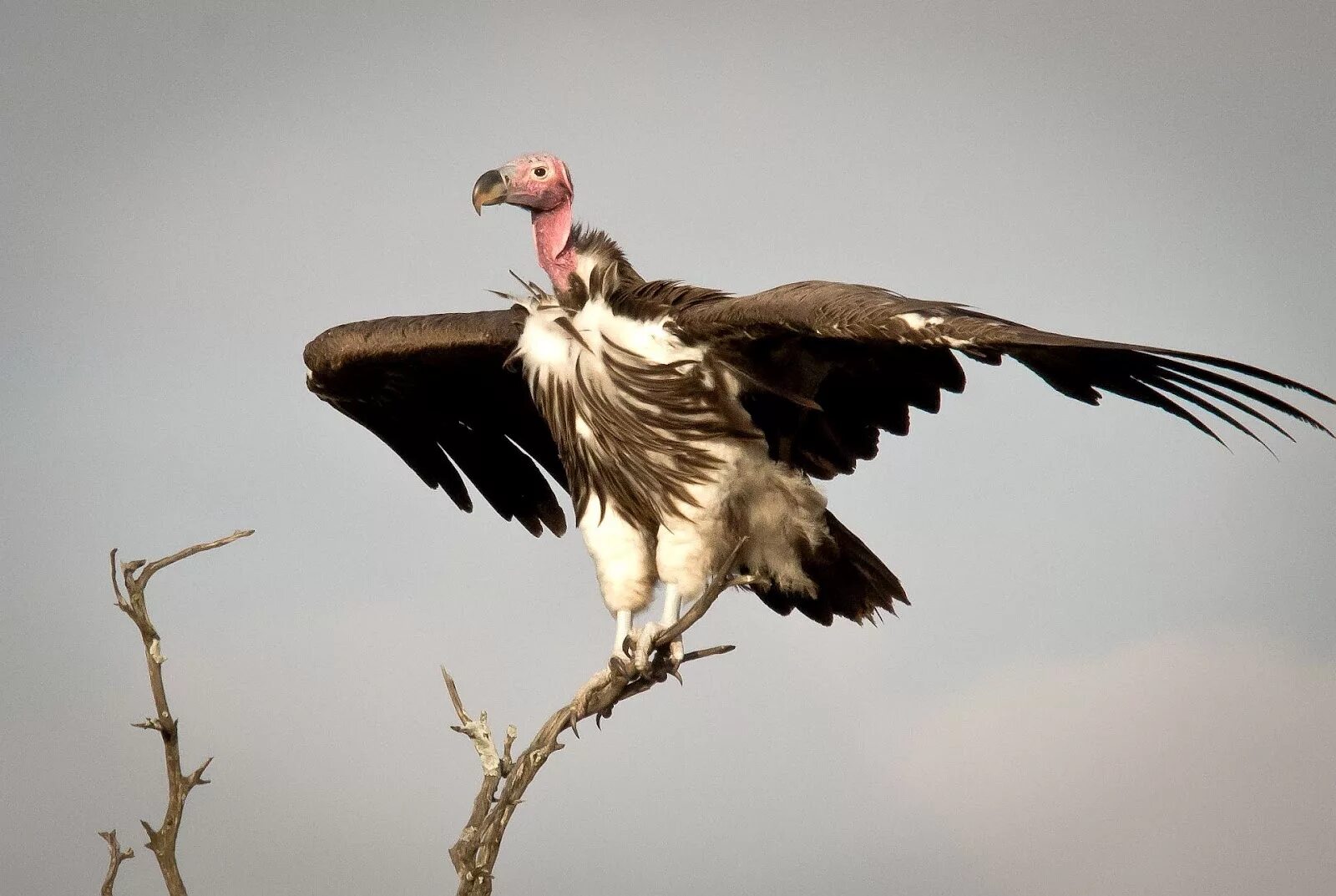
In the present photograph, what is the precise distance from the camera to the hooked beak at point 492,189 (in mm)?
5766

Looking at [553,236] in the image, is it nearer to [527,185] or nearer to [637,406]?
[527,185]

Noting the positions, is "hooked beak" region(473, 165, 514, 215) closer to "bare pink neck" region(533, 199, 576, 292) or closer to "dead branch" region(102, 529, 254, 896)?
"bare pink neck" region(533, 199, 576, 292)

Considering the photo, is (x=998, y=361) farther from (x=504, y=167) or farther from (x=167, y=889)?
(x=167, y=889)

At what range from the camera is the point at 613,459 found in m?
5.55

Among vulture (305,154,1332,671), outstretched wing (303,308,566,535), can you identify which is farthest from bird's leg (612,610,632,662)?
outstretched wing (303,308,566,535)

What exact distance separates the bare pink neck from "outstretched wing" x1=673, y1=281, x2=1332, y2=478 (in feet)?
1.55

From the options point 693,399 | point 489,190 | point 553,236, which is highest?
point 489,190

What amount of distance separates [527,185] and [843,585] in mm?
1780

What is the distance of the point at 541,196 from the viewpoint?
19.1 ft

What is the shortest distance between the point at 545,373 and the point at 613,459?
370 mm

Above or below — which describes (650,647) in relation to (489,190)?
below

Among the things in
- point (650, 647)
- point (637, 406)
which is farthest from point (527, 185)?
point (650, 647)

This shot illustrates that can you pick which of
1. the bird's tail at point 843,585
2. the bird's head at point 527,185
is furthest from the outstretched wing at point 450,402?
the bird's tail at point 843,585

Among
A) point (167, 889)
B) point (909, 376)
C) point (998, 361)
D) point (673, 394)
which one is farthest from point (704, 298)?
point (167, 889)
